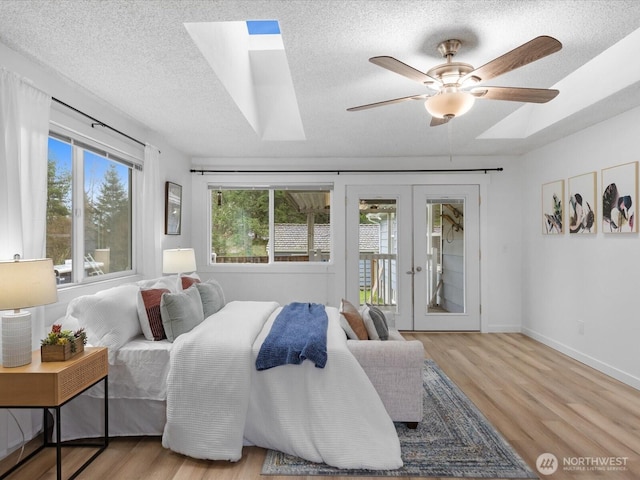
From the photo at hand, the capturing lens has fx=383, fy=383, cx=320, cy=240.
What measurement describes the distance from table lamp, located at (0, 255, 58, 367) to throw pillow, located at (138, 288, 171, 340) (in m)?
0.69

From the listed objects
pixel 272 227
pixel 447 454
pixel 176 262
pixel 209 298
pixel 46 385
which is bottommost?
pixel 447 454

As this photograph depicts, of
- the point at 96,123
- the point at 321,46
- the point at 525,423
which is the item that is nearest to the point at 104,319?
the point at 96,123

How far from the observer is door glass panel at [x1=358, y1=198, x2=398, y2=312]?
5.30 m

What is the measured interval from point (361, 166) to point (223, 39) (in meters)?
2.92

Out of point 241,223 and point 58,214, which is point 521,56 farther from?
point 241,223

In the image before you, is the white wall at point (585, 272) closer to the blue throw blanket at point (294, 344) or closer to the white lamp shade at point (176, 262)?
the blue throw blanket at point (294, 344)

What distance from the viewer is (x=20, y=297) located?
1.87m

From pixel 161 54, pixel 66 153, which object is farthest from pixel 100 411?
pixel 161 54

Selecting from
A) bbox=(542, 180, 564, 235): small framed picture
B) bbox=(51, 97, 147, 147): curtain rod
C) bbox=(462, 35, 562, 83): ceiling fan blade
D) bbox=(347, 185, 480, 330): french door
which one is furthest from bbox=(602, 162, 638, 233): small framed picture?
bbox=(51, 97, 147, 147): curtain rod

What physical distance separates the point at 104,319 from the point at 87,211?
1142 millimetres

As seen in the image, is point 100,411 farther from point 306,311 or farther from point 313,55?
point 313,55

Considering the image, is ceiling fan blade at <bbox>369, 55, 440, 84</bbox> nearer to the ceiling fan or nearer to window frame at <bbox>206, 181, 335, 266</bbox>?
the ceiling fan

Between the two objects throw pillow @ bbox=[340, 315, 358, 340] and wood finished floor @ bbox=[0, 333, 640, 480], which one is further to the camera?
throw pillow @ bbox=[340, 315, 358, 340]

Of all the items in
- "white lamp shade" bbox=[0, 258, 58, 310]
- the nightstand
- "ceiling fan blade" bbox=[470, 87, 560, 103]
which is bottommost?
the nightstand
